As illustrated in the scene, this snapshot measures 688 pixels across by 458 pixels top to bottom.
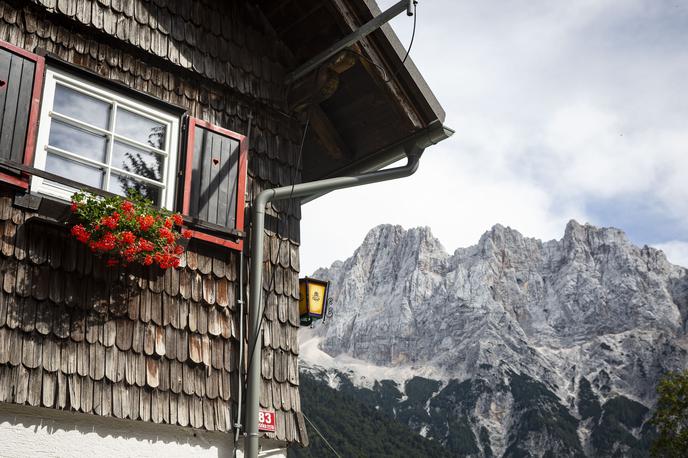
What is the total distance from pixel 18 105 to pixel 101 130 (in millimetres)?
747

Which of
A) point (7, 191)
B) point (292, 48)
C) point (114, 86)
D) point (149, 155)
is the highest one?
point (292, 48)

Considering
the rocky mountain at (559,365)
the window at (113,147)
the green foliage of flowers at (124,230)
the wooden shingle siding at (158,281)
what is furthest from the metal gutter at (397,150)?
the rocky mountain at (559,365)

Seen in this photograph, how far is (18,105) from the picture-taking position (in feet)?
19.9

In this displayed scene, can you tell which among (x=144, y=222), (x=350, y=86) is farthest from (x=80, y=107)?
(x=350, y=86)

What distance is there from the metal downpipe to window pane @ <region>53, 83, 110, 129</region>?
1642 millimetres

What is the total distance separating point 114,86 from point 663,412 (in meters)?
26.3

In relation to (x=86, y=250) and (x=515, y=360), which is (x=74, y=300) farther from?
(x=515, y=360)

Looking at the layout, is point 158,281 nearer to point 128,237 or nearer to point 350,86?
point 128,237

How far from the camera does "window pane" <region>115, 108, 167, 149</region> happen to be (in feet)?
22.5

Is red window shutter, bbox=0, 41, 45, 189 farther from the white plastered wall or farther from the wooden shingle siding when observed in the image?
the white plastered wall

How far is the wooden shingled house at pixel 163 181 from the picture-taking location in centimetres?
576

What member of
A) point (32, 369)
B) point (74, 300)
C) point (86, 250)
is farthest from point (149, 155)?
point (32, 369)

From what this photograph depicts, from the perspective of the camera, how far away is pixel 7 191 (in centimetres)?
588

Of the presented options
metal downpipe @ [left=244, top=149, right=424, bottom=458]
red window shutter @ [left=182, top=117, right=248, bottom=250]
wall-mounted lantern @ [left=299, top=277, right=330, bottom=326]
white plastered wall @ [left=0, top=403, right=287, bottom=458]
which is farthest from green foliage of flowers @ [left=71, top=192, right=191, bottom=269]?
wall-mounted lantern @ [left=299, top=277, right=330, bottom=326]
